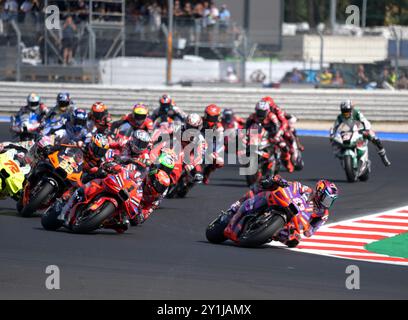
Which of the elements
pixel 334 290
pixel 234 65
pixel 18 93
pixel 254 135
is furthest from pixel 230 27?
pixel 334 290

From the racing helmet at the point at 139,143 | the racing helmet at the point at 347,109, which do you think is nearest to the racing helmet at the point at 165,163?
the racing helmet at the point at 139,143

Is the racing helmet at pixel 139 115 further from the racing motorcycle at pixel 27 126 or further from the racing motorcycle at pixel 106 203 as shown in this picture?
the racing motorcycle at pixel 106 203

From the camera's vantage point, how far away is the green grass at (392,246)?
42.4 ft

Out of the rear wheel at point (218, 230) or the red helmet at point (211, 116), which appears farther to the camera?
the red helmet at point (211, 116)

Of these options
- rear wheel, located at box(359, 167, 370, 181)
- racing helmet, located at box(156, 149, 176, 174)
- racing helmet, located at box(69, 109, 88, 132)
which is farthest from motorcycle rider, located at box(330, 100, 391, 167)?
racing helmet, located at box(156, 149, 176, 174)

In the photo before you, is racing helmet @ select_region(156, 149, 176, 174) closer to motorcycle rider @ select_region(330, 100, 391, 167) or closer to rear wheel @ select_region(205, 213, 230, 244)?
rear wheel @ select_region(205, 213, 230, 244)

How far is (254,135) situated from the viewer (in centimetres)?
1877

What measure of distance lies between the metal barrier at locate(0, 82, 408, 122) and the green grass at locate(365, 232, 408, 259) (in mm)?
14774

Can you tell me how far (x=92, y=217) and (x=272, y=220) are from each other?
6.75 feet

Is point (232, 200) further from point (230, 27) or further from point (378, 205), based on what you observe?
point (230, 27)

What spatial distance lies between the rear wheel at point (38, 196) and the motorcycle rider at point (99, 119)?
10.6ft

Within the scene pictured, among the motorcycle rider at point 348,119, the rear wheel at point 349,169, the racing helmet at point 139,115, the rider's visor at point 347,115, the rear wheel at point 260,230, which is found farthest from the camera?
the rider's visor at point 347,115
